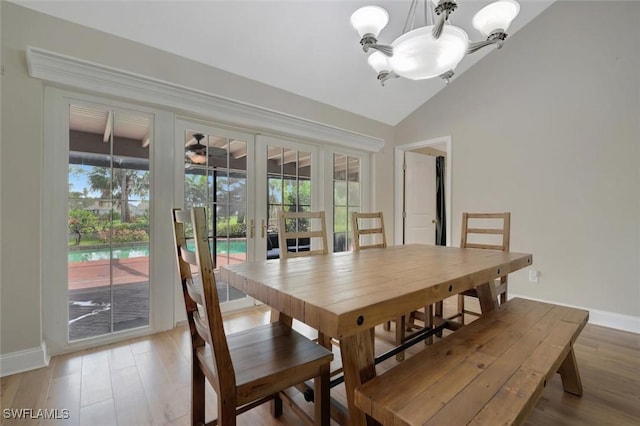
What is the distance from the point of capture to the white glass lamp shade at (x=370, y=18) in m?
1.70

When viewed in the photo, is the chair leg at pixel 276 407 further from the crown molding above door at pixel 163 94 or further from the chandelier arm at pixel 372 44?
the crown molding above door at pixel 163 94

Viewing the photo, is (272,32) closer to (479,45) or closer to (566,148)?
(479,45)

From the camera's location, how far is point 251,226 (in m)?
3.07

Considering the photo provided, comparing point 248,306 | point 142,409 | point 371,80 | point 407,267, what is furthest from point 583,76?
point 142,409

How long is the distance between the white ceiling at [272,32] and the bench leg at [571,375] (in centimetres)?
296

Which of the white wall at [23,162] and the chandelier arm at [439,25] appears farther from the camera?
the white wall at [23,162]

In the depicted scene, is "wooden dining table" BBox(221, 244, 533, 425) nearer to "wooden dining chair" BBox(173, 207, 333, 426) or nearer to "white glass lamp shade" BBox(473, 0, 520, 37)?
"wooden dining chair" BBox(173, 207, 333, 426)

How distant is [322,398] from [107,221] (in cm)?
218

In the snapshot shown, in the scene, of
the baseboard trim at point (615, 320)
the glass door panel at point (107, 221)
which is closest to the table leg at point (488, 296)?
the baseboard trim at point (615, 320)

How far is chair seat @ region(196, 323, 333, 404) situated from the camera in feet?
3.34

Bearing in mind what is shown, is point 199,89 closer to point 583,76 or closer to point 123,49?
point 123,49

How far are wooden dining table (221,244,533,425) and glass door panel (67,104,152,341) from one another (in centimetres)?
150

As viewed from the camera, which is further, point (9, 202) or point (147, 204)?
point (147, 204)

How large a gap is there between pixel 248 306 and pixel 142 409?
62.2 inches
